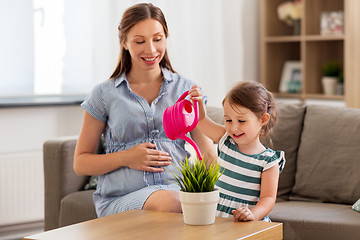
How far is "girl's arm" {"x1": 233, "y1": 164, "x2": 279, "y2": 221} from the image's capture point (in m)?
1.59

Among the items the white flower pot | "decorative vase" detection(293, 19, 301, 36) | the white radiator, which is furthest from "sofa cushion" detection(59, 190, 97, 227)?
"decorative vase" detection(293, 19, 301, 36)

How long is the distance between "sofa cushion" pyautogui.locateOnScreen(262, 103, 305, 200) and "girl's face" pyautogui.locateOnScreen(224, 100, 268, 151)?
2.85 ft

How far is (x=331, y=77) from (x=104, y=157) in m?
2.64

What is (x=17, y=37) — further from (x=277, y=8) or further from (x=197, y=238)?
(x=197, y=238)

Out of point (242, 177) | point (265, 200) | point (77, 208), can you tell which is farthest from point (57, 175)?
point (265, 200)

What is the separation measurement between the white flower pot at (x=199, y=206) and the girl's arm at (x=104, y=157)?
1.65ft

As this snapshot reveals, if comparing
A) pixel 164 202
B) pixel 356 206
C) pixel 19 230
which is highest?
pixel 164 202

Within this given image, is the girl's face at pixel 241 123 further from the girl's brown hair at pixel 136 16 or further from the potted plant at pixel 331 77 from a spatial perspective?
the potted plant at pixel 331 77

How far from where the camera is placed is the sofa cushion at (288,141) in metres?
2.70

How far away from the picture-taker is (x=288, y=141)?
2721 millimetres

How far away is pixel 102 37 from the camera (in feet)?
12.5

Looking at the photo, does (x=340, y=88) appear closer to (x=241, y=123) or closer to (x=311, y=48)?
(x=311, y=48)

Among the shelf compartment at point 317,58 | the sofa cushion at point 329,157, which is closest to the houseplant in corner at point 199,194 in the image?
the sofa cushion at point 329,157

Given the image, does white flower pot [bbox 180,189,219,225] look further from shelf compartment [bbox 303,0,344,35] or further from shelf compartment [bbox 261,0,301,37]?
shelf compartment [bbox 261,0,301,37]
